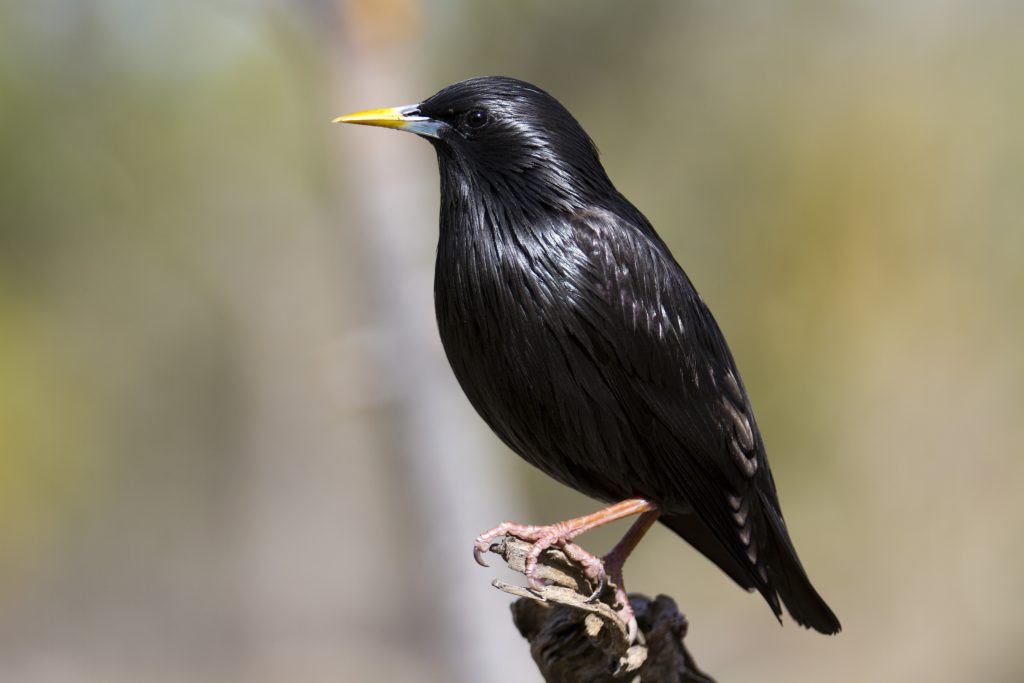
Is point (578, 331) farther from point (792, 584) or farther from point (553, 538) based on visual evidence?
point (792, 584)

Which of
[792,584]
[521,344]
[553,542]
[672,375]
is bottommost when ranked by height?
[792,584]

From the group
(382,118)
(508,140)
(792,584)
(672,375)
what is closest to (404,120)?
(382,118)

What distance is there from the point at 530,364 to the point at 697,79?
968 cm

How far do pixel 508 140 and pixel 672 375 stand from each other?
796mm

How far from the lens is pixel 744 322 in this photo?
10.5m

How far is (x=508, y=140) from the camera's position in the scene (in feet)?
10.4

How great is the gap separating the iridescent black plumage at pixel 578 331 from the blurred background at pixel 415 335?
5.01 m

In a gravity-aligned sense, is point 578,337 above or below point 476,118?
below

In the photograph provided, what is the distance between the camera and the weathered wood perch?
2.93 meters

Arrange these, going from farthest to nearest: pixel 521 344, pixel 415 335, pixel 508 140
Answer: pixel 415 335
pixel 508 140
pixel 521 344

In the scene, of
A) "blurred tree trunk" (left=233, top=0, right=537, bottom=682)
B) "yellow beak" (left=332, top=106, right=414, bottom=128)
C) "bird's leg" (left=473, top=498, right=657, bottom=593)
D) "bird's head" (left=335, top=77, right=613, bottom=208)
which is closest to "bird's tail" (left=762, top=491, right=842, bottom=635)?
"bird's leg" (left=473, top=498, right=657, bottom=593)

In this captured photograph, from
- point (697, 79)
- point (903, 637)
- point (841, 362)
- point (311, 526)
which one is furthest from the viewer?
point (311, 526)

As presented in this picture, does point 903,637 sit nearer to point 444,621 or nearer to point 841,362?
point 841,362

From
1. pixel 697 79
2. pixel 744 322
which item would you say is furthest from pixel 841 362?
pixel 697 79
